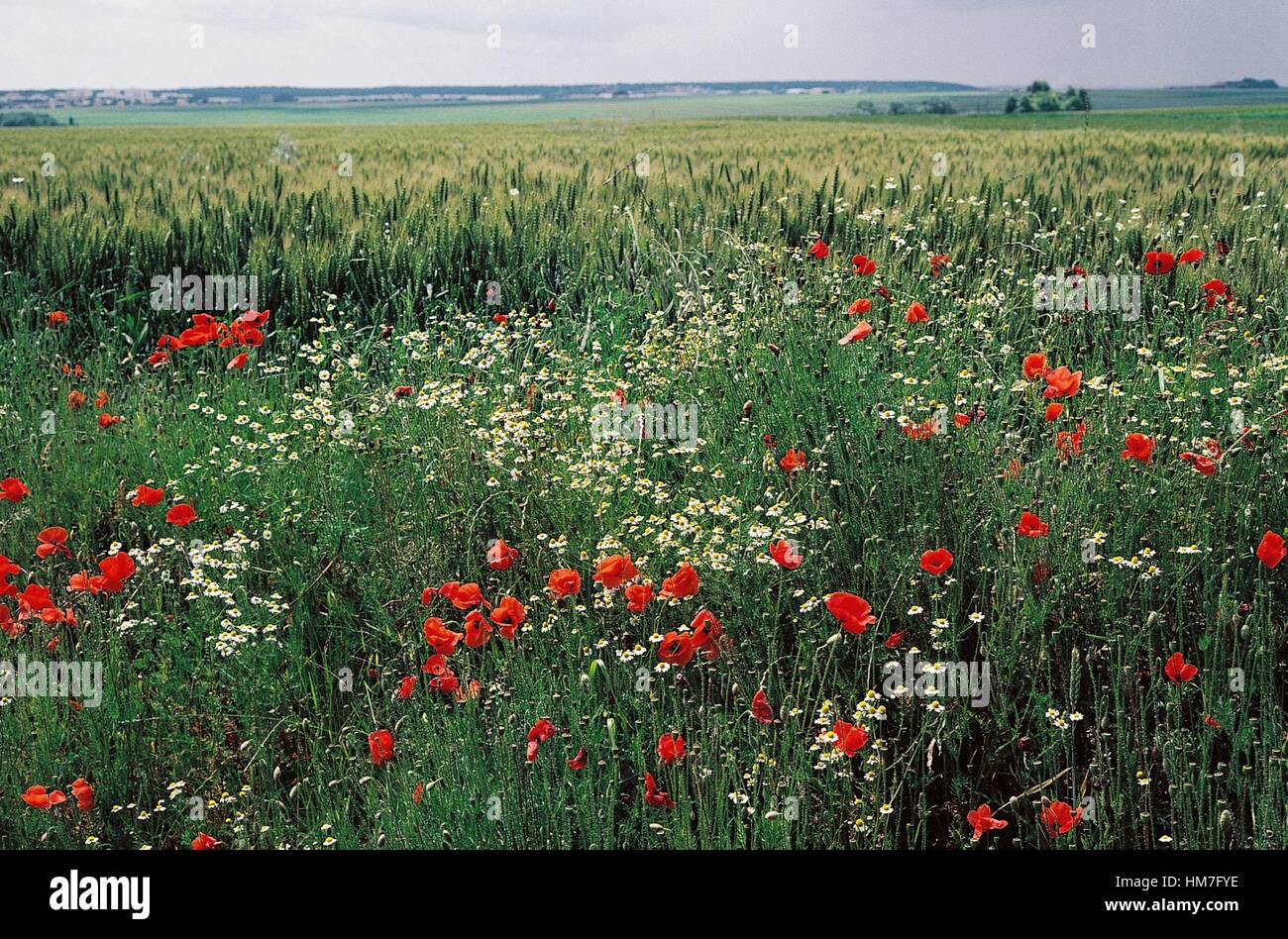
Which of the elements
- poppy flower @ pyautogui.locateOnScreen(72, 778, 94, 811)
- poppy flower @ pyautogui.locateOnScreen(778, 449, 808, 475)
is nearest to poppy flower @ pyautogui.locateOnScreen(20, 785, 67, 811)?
poppy flower @ pyautogui.locateOnScreen(72, 778, 94, 811)

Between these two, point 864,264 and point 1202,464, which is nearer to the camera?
point 1202,464

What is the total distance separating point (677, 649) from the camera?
2.28 meters

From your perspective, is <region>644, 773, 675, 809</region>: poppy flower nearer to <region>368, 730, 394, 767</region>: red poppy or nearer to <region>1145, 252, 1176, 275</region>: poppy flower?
<region>368, 730, 394, 767</region>: red poppy

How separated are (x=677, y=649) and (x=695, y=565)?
1.51ft

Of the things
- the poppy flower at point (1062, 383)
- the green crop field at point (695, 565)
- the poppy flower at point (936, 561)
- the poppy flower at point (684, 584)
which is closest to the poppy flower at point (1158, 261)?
the green crop field at point (695, 565)

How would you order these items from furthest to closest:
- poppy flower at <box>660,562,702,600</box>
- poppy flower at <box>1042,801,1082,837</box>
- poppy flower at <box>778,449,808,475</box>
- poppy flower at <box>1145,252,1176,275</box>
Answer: poppy flower at <box>1145,252,1176,275</box> → poppy flower at <box>778,449,808,475</box> → poppy flower at <box>660,562,702,600</box> → poppy flower at <box>1042,801,1082,837</box>

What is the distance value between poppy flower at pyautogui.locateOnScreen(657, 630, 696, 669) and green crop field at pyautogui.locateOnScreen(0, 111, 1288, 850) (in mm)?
16

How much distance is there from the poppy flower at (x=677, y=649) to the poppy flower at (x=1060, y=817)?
739mm

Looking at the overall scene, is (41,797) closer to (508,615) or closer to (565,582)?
(508,615)

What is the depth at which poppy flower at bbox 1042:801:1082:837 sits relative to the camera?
1977 mm

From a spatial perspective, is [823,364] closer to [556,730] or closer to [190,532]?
[556,730]

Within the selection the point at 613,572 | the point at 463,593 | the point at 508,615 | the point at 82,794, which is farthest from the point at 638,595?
the point at 82,794
